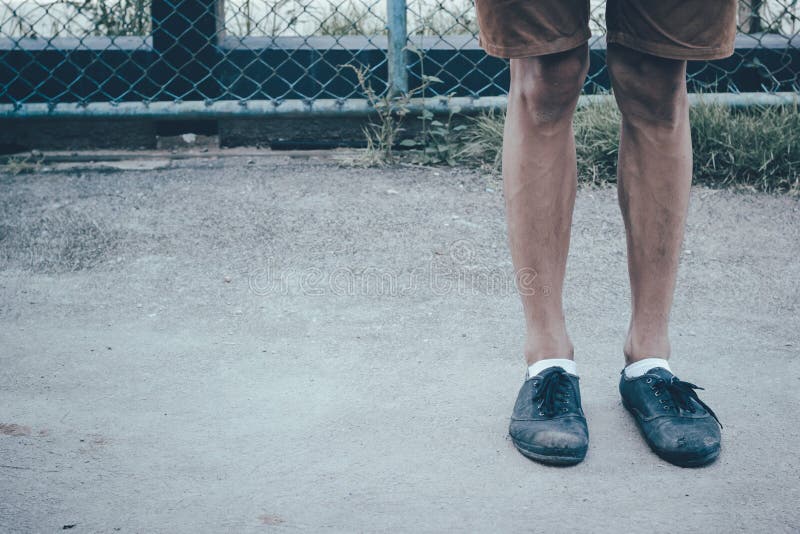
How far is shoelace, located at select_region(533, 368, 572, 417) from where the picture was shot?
176 centimetres

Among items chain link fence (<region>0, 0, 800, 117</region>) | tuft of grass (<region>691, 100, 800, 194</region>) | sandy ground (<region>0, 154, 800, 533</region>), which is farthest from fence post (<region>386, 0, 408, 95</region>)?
tuft of grass (<region>691, 100, 800, 194</region>)


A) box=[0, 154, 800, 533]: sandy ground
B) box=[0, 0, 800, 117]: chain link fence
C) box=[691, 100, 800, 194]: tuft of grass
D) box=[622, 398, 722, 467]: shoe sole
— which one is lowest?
box=[622, 398, 722, 467]: shoe sole

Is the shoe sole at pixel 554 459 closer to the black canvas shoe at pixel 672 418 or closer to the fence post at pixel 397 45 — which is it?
the black canvas shoe at pixel 672 418

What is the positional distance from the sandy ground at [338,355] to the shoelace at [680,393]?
0.10 m

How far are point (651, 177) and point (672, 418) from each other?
534mm

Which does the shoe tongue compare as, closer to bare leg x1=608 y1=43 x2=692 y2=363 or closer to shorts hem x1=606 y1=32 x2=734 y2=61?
bare leg x1=608 y1=43 x2=692 y2=363

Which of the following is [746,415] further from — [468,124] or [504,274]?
[468,124]

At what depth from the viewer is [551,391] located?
5.87 ft

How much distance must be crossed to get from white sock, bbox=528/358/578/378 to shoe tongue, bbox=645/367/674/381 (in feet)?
0.57

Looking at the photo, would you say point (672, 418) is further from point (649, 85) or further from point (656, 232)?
point (649, 85)

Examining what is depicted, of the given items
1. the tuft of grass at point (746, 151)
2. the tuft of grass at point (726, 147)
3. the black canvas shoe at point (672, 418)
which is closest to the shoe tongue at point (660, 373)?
the black canvas shoe at point (672, 418)

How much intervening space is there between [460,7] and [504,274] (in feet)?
7.50

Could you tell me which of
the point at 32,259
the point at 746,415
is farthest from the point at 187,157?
the point at 746,415

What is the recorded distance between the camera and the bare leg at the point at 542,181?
1744 mm
